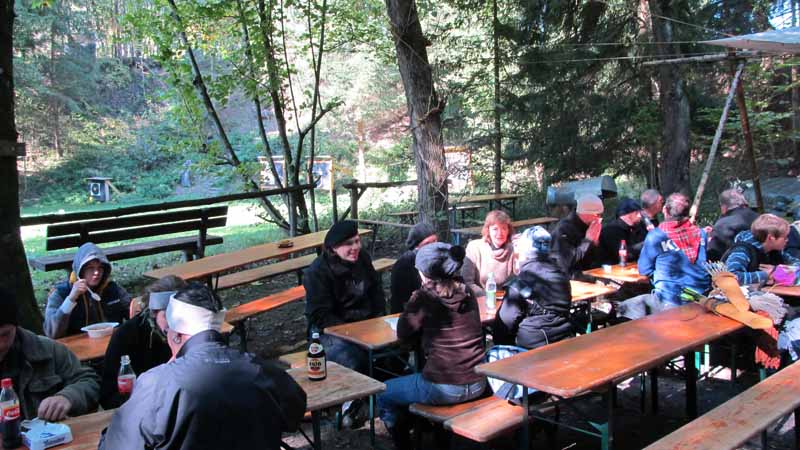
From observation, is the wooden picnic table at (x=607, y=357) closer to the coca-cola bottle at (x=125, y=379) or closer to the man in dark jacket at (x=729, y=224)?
the coca-cola bottle at (x=125, y=379)

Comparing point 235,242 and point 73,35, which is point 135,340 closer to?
point 235,242

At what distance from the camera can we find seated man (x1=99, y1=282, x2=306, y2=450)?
194cm

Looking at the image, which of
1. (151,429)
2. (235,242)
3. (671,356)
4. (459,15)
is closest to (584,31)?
(459,15)

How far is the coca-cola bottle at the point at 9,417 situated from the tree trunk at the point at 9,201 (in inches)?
102

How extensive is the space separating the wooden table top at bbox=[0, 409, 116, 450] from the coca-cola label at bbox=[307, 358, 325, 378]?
977 mm

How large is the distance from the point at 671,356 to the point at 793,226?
378cm

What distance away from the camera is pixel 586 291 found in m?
5.43

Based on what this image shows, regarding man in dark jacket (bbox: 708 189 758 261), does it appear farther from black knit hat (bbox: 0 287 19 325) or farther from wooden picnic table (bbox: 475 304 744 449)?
black knit hat (bbox: 0 287 19 325)

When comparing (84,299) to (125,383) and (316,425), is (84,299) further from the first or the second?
(316,425)

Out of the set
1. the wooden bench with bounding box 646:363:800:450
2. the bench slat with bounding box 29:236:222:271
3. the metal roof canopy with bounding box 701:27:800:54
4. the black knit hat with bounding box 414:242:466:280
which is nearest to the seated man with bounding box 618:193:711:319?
the wooden bench with bounding box 646:363:800:450

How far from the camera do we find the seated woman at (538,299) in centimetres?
424

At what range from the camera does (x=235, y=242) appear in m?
Answer: 12.9

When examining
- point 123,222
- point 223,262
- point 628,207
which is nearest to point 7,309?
point 223,262

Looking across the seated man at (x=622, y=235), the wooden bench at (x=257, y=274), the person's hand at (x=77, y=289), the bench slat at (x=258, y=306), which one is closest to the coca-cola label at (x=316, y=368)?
the person's hand at (x=77, y=289)
